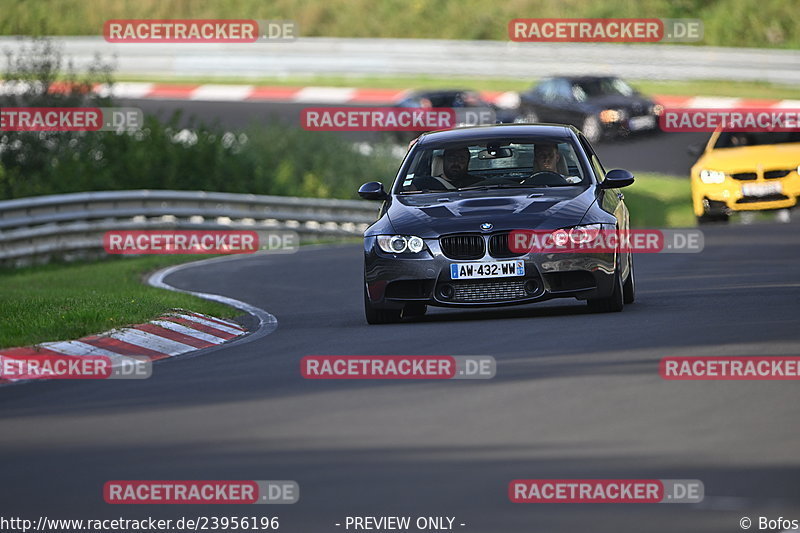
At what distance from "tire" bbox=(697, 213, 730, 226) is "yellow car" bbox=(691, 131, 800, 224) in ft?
0.46

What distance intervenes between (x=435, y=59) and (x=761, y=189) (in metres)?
22.2

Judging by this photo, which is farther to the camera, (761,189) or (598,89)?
(598,89)

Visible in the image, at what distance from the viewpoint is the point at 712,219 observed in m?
25.2

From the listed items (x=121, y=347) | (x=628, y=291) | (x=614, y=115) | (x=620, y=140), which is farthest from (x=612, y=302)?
(x=620, y=140)

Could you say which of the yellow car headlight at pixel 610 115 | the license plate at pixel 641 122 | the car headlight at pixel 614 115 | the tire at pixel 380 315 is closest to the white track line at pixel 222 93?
the yellow car headlight at pixel 610 115

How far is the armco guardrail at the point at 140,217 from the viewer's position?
23.6 m

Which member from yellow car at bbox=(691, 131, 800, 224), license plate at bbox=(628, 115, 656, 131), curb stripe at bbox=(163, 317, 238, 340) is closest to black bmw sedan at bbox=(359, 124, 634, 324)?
curb stripe at bbox=(163, 317, 238, 340)

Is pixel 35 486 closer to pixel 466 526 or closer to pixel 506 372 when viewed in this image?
pixel 466 526

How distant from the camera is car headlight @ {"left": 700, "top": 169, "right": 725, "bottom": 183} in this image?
24097mm

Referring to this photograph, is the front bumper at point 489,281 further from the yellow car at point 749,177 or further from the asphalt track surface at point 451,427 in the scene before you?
the yellow car at point 749,177

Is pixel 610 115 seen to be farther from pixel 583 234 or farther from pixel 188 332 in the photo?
pixel 188 332

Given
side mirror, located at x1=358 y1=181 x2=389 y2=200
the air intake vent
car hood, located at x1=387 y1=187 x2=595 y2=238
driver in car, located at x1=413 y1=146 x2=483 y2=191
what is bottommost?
the air intake vent

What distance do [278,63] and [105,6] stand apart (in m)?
10.9

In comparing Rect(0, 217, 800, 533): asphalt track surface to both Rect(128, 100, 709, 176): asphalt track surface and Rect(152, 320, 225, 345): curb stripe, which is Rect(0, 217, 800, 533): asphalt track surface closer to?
Rect(152, 320, 225, 345): curb stripe
